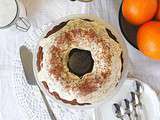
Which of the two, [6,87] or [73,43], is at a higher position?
[73,43]

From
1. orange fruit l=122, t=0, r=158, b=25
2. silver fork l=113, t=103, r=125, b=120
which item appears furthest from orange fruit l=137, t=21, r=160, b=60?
silver fork l=113, t=103, r=125, b=120

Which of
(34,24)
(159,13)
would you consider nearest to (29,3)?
(34,24)

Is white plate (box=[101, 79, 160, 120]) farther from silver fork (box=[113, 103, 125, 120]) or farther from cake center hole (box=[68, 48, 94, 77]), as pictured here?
cake center hole (box=[68, 48, 94, 77])

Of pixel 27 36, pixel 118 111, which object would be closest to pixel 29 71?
pixel 27 36

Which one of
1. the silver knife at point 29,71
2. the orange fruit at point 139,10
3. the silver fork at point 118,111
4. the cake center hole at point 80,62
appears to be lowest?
the silver fork at point 118,111

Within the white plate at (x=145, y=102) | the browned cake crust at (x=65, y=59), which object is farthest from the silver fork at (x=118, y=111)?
the browned cake crust at (x=65, y=59)

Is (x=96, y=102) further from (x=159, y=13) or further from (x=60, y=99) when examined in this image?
(x=159, y=13)

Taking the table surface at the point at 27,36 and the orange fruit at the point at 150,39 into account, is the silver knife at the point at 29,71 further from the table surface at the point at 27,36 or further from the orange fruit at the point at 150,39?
the orange fruit at the point at 150,39
